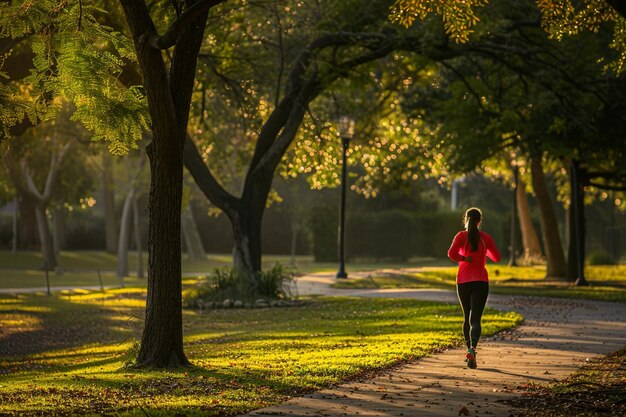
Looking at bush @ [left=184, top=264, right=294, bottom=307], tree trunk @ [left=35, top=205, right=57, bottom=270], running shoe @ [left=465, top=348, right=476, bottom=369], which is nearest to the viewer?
running shoe @ [left=465, top=348, right=476, bottom=369]

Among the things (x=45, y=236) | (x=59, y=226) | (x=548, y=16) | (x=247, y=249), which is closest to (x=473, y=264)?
(x=548, y=16)

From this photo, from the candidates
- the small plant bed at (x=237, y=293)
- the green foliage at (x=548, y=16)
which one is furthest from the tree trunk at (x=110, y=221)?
the green foliage at (x=548, y=16)

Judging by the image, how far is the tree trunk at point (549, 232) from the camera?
37.2 meters

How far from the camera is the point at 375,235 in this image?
181 feet

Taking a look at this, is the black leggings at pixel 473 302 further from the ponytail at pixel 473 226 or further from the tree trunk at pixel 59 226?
the tree trunk at pixel 59 226

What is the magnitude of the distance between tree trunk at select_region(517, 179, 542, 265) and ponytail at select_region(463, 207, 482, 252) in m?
32.6

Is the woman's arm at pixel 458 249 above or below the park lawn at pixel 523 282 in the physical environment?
above

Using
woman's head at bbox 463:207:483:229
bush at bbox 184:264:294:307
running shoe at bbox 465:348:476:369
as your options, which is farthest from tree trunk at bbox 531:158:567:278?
running shoe at bbox 465:348:476:369

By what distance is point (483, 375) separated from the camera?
42.1ft

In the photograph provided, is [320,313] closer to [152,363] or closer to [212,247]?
[152,363]

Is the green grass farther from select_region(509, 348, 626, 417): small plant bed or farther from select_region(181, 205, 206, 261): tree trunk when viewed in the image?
select_region(509, 348, 626, 417): small plant bed

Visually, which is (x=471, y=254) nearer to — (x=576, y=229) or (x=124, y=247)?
(x=576, y=229)

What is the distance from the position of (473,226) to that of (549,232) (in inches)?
965

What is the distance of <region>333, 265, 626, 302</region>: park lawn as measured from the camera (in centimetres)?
2997
